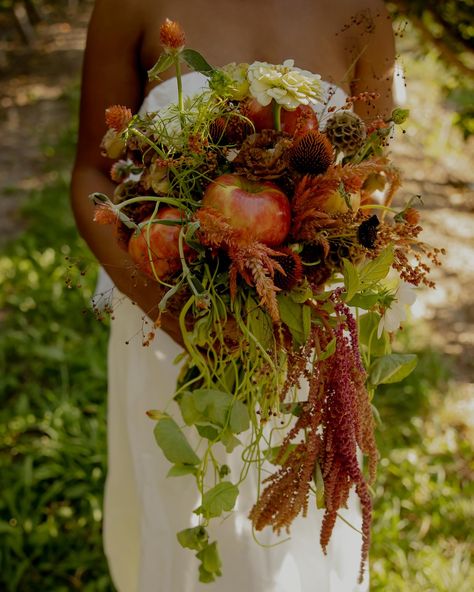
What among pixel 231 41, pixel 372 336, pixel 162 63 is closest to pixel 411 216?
pixel 372 336

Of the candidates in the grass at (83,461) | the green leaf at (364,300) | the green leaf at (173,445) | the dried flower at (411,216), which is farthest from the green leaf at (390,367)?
the grass at (83,461)

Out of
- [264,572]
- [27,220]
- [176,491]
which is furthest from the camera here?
[27,220]

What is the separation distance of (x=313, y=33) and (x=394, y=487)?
185 centimetres

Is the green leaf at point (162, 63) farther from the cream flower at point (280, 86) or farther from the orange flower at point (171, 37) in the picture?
the cream flower at point (280, 86)

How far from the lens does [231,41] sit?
1.59m

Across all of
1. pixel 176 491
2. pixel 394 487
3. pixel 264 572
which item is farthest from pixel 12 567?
pixel 394 487

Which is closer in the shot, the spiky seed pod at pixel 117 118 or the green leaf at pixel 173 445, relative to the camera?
the spiky seed pod at pixel 117 118

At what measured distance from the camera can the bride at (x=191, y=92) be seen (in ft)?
5.08

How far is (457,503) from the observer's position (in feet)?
8.42

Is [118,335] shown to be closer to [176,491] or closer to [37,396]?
[176,491]

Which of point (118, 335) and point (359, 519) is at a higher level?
point (118, 335)

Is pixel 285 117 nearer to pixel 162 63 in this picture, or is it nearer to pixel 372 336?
pixel 162 63

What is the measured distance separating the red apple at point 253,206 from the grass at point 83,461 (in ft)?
4.38

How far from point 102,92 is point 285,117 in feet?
2.49
